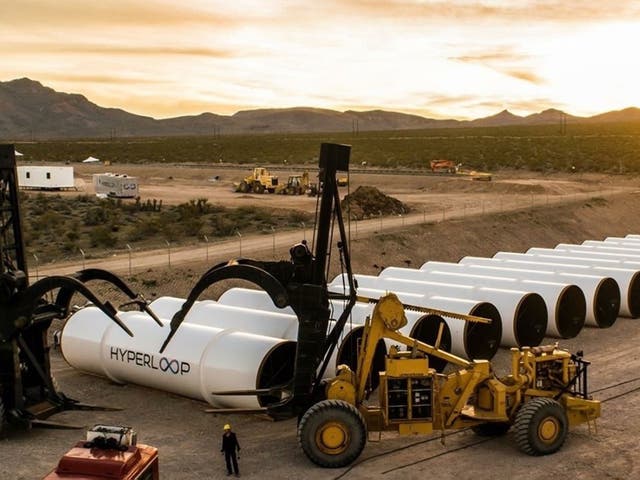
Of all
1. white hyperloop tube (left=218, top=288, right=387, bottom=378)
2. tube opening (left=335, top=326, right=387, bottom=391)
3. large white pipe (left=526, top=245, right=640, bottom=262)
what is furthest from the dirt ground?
large white pipe (left=526, top=245, right=640, bottom=262)

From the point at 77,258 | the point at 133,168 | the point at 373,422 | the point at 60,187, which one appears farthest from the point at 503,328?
the point at 133,168

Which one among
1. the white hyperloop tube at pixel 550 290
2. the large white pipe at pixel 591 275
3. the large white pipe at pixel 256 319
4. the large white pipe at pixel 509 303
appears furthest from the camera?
the large white pipe at pixel 591 275

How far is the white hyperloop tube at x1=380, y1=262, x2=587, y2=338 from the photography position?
2758 cm

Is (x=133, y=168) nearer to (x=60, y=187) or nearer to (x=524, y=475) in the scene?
(x=60, y=187)

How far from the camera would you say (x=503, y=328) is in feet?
84.7

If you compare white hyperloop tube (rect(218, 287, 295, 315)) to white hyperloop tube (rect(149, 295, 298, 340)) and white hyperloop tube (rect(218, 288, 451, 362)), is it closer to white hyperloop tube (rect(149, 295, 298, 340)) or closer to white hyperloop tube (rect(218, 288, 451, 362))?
white hyperloop tube (rect(218, 288, 451, 362))

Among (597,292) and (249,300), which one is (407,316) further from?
(597,292)

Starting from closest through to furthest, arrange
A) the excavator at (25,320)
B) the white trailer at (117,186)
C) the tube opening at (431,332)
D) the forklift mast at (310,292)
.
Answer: the forklift mast at (310,292)
the excavator at (25,320)
the tube opening at (431,332)
the white trailer at (117,186)

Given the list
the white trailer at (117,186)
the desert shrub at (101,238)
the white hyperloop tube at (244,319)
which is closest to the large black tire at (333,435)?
the white hyperloop tube at (244,319)

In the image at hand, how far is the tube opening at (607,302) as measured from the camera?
2969cm

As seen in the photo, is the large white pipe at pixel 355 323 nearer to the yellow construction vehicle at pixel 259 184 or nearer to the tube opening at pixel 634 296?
the tube opening at pixel 634 296

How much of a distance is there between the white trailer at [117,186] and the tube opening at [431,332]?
4717 cm

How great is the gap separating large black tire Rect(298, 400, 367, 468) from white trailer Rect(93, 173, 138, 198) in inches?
2098

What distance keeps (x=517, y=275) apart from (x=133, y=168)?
299 ft
